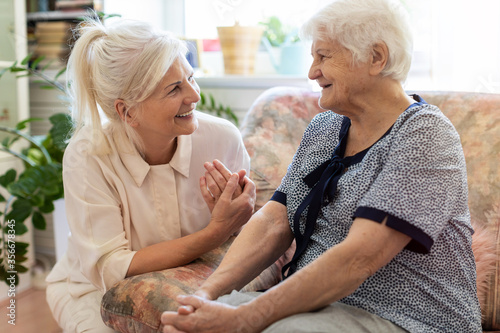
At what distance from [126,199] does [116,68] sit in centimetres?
40

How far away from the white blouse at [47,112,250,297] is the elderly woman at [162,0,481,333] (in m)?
0.32

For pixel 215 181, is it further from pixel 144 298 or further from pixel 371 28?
pixel 371 28

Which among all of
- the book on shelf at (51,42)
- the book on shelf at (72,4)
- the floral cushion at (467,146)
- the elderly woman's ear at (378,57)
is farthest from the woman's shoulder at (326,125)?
the book on shelf at (51,42)

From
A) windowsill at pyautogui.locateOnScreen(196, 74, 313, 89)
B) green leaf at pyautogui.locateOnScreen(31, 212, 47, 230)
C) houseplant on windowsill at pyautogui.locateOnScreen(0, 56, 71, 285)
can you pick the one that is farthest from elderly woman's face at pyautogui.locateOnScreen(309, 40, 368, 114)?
green leaf at pyautogui.locateOnScreen(31, 212, 47, 230)

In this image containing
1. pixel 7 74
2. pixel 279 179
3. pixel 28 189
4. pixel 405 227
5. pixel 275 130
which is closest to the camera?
pixel 405 227

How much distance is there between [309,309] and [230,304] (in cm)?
19

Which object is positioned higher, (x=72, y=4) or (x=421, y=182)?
(x=72, y=4)

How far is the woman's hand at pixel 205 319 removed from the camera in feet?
3.75

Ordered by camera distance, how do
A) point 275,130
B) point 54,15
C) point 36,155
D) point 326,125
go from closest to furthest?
point 326,125 < point 275,130 < point 36,155 < point 54,15

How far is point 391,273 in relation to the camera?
1210 millimetres

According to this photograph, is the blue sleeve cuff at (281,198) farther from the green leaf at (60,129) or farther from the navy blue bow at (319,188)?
the green leaf at (60,129)

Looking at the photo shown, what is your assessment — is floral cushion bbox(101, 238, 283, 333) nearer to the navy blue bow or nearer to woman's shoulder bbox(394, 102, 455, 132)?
the navy blue bow

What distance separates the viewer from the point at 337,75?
1.28 metres

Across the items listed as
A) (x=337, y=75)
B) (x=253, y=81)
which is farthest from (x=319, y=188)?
(x=253, y=81)
